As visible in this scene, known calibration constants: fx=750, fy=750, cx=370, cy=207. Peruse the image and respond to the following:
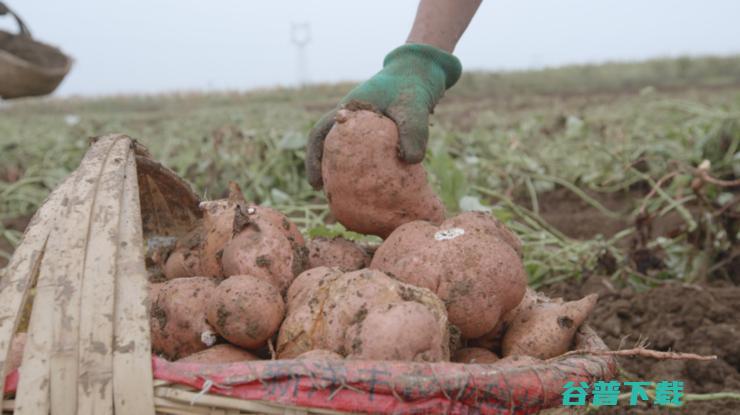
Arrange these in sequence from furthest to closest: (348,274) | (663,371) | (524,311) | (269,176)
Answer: (269,176) → (663,371) → (524,311) → (348,274)

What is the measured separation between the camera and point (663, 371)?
7.20ft

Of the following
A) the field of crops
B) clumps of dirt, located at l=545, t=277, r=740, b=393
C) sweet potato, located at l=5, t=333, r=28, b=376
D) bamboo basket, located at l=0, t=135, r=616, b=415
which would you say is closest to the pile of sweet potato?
bamboo basket, located at l=0, t=135, r=616, b=415

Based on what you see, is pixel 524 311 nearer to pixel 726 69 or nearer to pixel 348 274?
pixel 348 274

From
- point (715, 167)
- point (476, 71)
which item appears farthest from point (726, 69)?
point (715, 167)

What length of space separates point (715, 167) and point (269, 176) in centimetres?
223

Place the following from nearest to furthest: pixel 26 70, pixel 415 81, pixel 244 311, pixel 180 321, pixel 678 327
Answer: pixel 244 311 < pixel 180 321 < pixel 415 81 < pixel 678 327 < pixel 26 70

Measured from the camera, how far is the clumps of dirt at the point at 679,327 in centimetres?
216

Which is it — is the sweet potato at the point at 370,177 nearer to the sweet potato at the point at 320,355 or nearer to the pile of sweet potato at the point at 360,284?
the pile of sweet potato at the point at 360,284

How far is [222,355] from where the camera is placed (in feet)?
4.57

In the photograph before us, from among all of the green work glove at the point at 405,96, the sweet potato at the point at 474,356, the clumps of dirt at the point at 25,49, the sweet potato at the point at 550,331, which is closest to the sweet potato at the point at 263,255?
the green work glove at the point at 405,96

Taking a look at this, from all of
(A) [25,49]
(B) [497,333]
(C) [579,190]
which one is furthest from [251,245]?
(A) [25,49]

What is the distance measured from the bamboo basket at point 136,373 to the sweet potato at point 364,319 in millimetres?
106

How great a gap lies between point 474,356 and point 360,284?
0.31 m

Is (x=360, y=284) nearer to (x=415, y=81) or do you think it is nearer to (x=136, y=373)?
(x=136, y=373)
